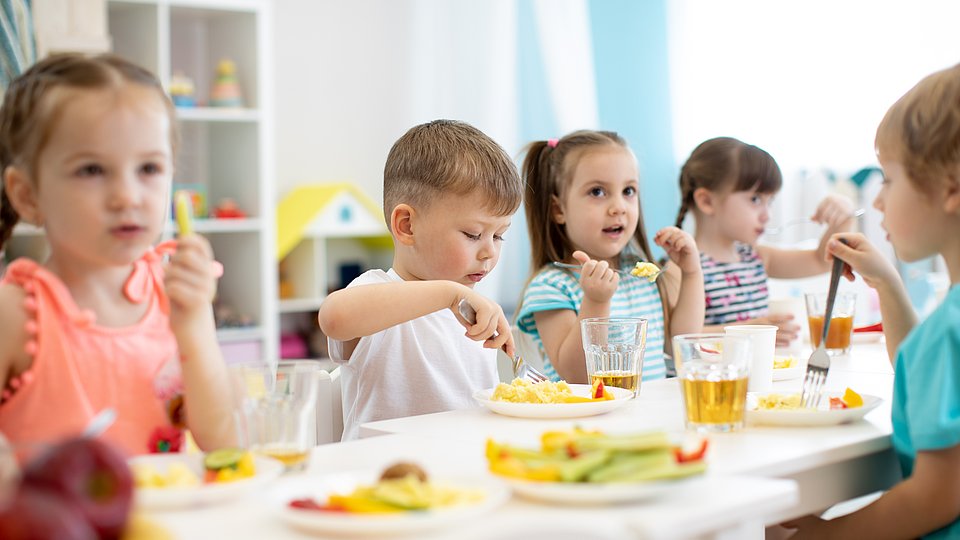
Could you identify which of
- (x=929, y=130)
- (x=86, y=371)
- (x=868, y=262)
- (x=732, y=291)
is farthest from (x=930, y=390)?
(x=732, y=291)

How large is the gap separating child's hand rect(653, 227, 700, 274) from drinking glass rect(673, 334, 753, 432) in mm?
846

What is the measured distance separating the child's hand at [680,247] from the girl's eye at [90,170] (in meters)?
1.22

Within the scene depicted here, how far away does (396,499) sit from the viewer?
32.0 inches

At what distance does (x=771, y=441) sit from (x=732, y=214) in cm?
139

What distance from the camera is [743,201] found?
241 centimetres

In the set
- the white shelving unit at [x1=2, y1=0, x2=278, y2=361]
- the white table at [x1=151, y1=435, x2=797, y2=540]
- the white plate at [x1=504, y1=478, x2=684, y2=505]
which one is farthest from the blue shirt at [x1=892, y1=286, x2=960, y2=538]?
the white shelving unit at [x1=2, y1=0, x2=278, y2=361]

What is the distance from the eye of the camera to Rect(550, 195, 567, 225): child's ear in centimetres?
213

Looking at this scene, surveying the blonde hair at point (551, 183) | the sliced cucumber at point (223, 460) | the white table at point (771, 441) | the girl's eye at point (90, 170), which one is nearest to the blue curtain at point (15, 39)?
the blonde hair at point (551, 183)

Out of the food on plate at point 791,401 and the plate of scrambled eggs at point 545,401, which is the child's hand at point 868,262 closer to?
the food on plate at point 791,401

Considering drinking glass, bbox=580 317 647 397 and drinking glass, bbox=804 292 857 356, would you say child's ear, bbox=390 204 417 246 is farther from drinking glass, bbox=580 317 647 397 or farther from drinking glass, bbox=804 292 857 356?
drinking glass, bbox=804 292 857 356

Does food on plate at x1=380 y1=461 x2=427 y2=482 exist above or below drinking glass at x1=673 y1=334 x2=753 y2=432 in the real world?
below

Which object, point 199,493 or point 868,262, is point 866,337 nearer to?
point 868,262

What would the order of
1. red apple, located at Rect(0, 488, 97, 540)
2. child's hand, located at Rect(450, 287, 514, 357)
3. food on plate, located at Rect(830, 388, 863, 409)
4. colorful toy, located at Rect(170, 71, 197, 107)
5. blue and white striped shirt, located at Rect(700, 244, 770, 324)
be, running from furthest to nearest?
colorful toy, located at Rect(170, 71, 197, 107) → blue and white striped shirt, located at Rect(700, 244, 770, 324) → child's hand, located at Rect(450, 287, 514, 357) → food on plate, located at Rect(830, 388, 863, 409) → red apple, located at Rect(0, 488, 97, 540)

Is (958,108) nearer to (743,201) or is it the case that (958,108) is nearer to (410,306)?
(410,306)
